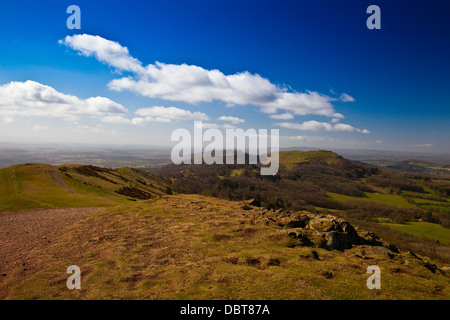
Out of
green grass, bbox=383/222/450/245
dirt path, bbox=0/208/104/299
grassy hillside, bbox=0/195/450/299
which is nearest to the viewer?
grassy hillside, bbox=0/195/450/299

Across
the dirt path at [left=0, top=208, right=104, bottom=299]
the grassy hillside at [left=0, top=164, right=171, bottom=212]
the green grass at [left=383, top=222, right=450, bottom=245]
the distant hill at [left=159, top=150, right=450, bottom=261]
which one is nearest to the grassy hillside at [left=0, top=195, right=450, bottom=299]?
the dirt path at [left=0, top=208, right=104, bottom=299]

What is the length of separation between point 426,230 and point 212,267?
129m

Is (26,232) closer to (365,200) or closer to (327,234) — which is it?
(327,234)

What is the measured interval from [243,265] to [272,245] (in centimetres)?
501

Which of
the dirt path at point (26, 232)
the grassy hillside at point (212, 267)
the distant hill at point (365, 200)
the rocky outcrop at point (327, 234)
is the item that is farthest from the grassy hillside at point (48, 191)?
the distant hill at point (365, 200)

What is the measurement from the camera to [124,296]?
39.5ft

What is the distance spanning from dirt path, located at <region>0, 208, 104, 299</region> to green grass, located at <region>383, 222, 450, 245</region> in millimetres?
125053

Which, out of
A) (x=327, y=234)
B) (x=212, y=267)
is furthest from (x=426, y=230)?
(x=212, y=267)

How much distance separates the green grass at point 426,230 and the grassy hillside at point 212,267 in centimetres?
10451

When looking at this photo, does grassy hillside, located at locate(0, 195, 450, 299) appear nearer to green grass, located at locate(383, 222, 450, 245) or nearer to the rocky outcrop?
the rocky outcrop

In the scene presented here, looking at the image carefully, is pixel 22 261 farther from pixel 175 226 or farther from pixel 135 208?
pixel 135 208

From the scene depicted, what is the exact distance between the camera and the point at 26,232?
26.2 m

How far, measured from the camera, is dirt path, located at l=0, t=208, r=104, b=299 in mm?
17100
